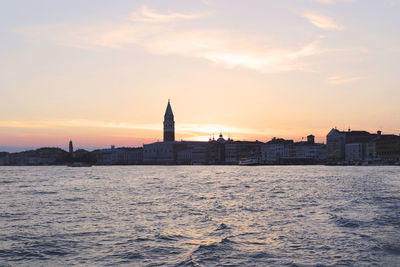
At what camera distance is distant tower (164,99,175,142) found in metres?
190

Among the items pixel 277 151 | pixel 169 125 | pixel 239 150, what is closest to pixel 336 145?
pixel 277 151

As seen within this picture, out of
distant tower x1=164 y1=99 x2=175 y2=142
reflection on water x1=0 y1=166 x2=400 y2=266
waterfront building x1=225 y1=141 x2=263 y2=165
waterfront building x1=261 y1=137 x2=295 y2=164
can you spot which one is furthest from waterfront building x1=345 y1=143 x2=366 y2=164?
reflection on water x1=0 y1=166 x2=400 y2=266

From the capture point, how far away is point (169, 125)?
19150 centimetres

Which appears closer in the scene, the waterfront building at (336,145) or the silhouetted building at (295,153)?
the waterfront building at (336,145)

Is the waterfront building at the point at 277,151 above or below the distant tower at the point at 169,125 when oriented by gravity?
below

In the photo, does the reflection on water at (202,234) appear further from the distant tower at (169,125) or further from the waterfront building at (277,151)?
the distant tower at (169,125)

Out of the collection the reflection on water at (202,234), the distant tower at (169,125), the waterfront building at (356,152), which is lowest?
the reflection on water at (202,234)

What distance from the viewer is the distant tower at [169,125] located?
190125 millimetres

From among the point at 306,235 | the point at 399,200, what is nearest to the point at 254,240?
the point at 306,235

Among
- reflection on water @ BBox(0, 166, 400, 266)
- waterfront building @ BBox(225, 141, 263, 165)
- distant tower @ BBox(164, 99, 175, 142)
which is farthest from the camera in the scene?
distant tower @ BBox(164, 99, 175, 142)

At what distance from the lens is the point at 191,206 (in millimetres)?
21531

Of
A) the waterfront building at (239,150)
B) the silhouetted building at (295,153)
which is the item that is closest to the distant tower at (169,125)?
the waterfront building at (239,150)

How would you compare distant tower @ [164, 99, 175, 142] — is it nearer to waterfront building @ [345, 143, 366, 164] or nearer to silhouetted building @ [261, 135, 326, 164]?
silhouetted building @ [261, 135, 326, 164]

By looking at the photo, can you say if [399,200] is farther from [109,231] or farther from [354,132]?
[354,132]
